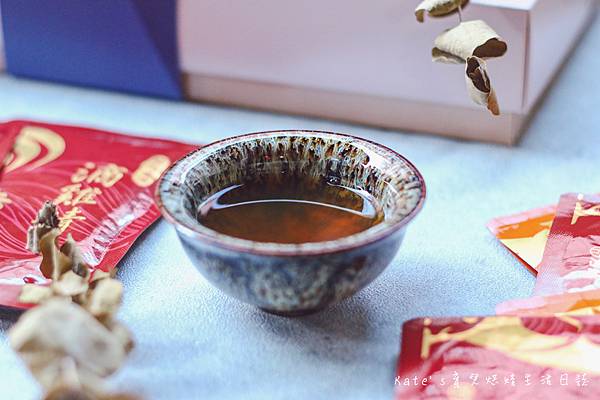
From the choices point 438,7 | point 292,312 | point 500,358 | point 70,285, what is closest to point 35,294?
point 70,285

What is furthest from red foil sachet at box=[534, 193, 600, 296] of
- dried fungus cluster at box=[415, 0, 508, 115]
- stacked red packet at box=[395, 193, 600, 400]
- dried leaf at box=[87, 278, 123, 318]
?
dried leaf at box=[87, 278, 123, 318]

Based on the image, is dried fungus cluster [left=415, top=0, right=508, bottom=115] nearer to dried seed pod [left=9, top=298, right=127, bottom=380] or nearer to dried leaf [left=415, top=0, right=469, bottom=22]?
dried leaf [left=415, top=0, right=469, bottom=22]

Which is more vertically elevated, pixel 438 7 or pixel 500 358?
pixel 438 7

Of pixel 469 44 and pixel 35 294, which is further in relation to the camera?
pixel 469 44

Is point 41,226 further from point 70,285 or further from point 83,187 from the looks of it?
point 83,187

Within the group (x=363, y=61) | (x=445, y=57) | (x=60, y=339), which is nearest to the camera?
(x=60, y=339)

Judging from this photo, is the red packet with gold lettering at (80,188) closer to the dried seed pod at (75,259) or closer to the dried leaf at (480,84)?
the dried seed pod at (75,259)

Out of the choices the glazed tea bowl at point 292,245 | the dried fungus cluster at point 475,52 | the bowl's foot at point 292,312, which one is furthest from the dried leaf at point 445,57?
the bowl's foot at point 292,312

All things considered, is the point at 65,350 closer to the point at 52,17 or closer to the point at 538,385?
the point at 538,385
